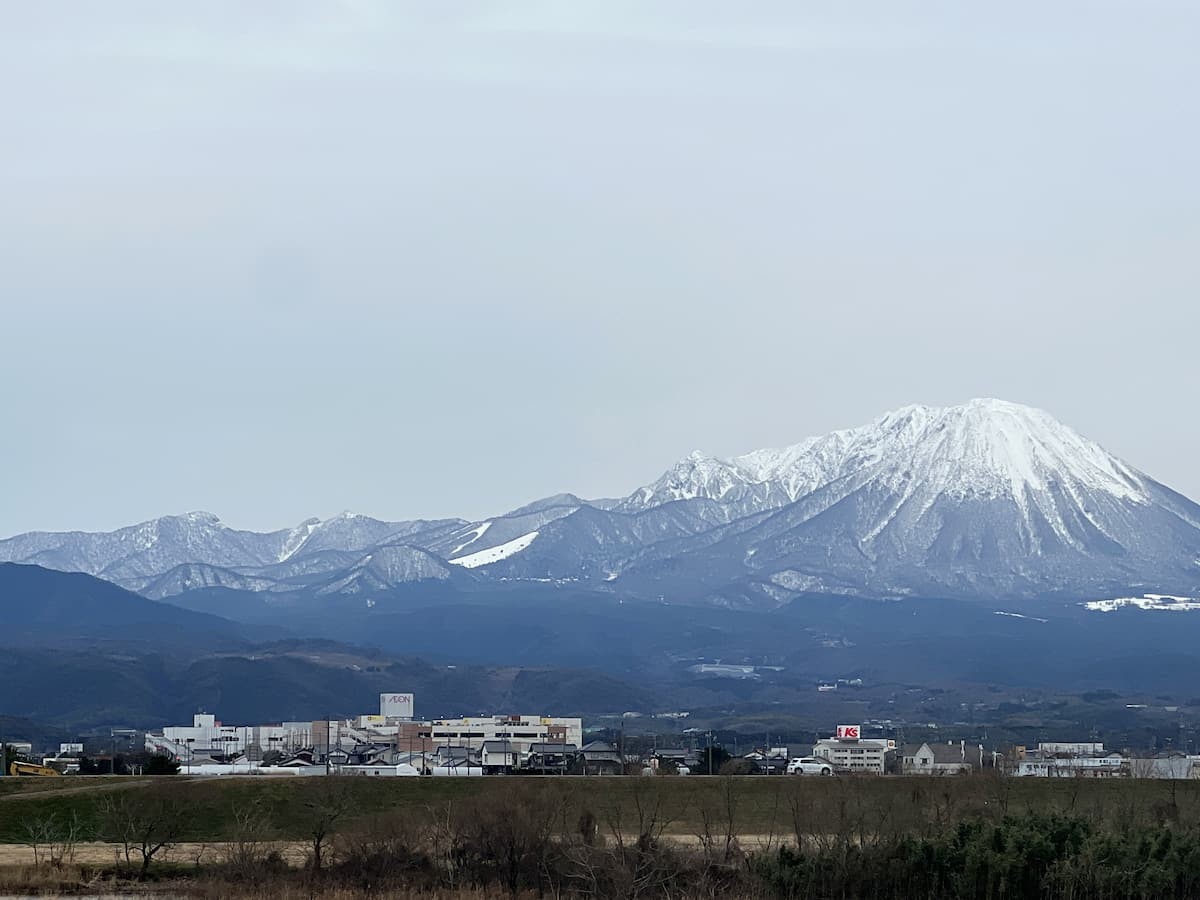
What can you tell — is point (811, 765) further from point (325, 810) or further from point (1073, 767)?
point (325, 810)

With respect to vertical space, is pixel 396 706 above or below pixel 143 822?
above

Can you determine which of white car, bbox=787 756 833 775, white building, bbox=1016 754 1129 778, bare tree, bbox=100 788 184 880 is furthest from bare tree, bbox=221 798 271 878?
white car, bbox=787 756 833 775

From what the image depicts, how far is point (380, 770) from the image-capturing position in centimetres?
10031

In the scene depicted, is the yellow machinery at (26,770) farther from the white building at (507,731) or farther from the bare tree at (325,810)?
the white building at (507,731)

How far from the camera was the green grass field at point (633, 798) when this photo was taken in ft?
202

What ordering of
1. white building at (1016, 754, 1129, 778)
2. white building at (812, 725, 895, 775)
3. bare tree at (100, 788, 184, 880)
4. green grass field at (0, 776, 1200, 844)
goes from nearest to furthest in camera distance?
bare tree at (100, 788, 184, 880) < green grass field at (0, 776, 1200, 844) < white building at (1016, 754, 1129, 778) < white building at (812, 725, 895, 775)

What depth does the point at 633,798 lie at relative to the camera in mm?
73188

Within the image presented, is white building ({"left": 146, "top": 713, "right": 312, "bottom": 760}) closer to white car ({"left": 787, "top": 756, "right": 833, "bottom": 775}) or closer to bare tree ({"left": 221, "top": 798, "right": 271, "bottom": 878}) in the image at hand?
white car ({"left": 787, "top": 756, "right": 833, "bottom": 775})

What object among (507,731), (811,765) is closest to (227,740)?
(507,731)

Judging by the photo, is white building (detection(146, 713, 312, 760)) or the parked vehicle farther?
white building (detection(146, 713, 312, 760))

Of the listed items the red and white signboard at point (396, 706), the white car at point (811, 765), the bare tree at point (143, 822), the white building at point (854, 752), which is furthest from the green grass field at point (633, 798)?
the red and white signboard at point (396, 706)

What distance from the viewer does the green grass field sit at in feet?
202

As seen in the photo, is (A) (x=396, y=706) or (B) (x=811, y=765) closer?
(B) (x=811, y=765)

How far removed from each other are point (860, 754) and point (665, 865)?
262 ft
